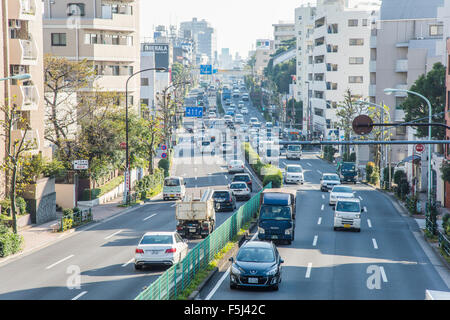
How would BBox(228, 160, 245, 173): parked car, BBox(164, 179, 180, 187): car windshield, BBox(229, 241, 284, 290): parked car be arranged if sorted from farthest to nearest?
1. BBox(228, 160, 245, 173): parked car
2. BBox(164, 179, 180, 187): car windshield
3. BBox(229, 241, 284, 290): parked car

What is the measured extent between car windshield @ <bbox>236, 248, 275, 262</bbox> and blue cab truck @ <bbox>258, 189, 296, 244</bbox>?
928 cm

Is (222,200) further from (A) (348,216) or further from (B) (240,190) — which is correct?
(A) (348,216)

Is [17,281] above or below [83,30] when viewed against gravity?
below

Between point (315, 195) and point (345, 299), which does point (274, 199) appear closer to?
point (345, 299)

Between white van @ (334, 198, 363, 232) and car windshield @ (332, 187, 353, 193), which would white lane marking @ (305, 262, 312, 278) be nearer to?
white van @ (334, 198, 363, 232)

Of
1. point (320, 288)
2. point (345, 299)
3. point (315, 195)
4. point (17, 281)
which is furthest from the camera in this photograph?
point (315, 195)

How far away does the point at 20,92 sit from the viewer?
41.1 metres

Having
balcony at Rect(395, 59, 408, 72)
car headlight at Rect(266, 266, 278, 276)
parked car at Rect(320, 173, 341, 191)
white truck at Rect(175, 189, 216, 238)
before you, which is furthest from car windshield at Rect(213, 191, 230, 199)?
balcony at Rect(395, 59, 408, 72)

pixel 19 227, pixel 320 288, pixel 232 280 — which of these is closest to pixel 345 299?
pixel 320 288

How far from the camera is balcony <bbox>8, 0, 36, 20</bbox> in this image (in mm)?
41281

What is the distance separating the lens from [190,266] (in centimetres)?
2194

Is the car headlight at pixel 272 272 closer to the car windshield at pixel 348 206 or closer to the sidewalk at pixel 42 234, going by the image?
the sidewalk at pixel 42 234

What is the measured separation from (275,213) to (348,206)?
7.09 metres
